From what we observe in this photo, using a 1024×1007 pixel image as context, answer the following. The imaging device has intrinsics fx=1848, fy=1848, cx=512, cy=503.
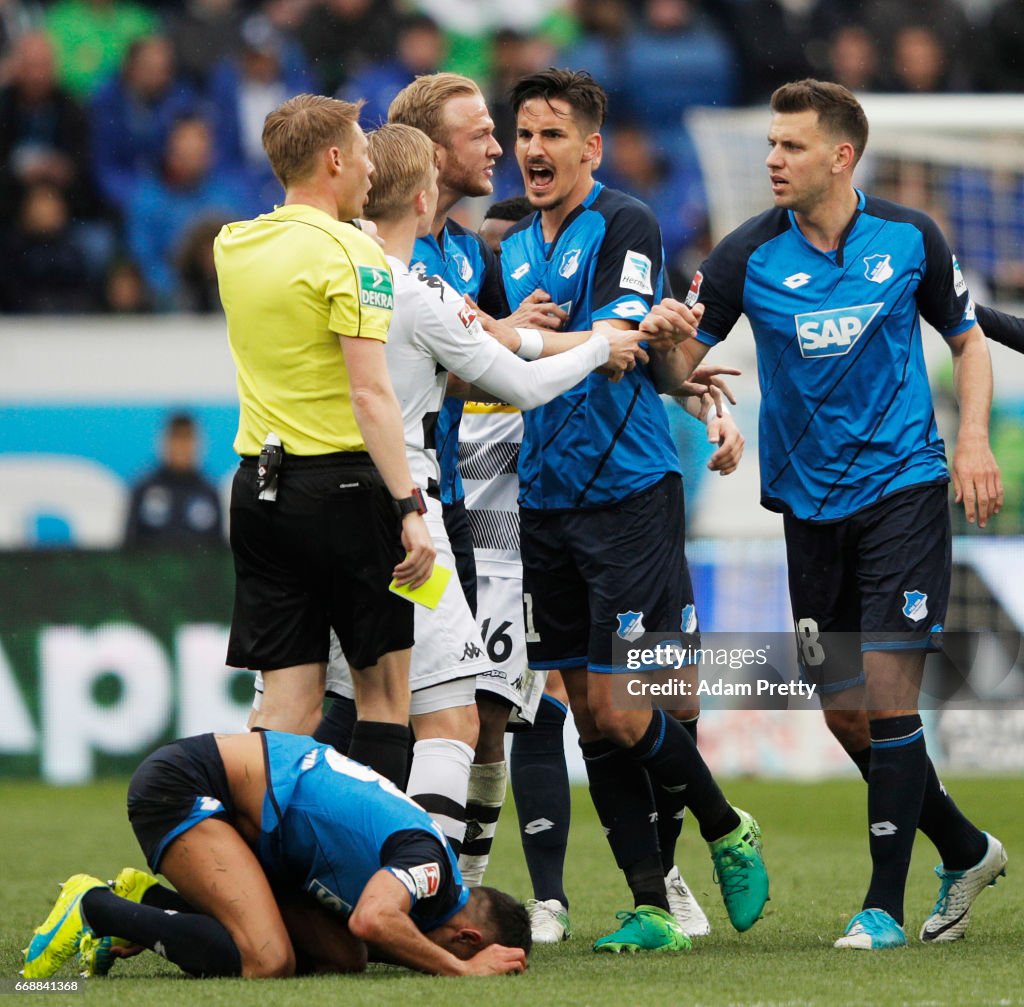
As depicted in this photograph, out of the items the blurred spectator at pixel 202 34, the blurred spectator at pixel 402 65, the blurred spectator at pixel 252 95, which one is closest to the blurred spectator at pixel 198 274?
the blurred spectator at pixel 252 95

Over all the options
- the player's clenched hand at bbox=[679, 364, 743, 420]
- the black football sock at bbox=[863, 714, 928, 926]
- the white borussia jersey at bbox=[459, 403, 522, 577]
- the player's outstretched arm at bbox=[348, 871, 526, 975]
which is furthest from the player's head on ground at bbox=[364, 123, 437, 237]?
the black football sock at bbox=[863, 714, 928, 926]

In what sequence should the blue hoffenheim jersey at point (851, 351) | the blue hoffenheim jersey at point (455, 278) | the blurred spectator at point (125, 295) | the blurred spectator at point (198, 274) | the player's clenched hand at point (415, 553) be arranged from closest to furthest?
the player's clenched hand at point (415, 553)
the blue hoffenheim jersey at point (851, 351)
the blue hoffenheim jersey at point (455, 278)
the blurred spectator at point (198, 274)
the blurred spectator at point (125, 295)

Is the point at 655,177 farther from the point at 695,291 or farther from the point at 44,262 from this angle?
the point at 695,291

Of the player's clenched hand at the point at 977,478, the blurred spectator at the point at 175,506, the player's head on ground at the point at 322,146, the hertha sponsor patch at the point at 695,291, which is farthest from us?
the blurred spectator at the point at 175,506

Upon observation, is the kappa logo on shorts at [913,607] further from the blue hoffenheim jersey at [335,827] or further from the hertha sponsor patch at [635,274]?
the blue hoffenheim jersey at [335,827]

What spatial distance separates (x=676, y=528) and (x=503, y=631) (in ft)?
2.64

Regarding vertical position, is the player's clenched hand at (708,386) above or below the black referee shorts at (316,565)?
above

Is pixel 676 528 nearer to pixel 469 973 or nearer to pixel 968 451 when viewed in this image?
pixel 968 451

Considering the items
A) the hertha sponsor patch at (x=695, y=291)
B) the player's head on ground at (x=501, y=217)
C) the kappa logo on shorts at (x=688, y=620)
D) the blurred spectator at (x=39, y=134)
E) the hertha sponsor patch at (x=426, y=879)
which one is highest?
the blurred spectator at (x=39, y=134)

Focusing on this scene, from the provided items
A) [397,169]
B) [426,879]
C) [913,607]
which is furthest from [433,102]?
[426,879]

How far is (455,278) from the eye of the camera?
5668 millimetres

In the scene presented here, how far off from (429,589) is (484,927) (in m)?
0.87

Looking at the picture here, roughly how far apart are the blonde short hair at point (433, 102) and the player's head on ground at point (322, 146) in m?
0.75

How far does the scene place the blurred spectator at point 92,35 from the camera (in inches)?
596
